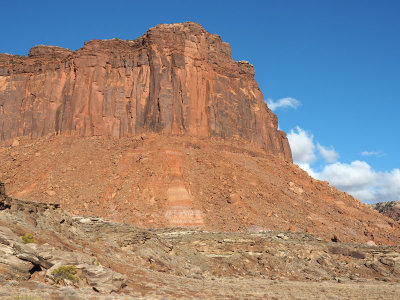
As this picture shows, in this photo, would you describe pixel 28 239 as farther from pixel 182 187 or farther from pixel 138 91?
pixel 138 91

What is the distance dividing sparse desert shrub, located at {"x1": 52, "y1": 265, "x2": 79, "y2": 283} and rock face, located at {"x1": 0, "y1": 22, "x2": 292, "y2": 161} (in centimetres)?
4469

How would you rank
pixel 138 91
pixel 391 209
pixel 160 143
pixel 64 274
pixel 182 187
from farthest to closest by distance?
pixel 391 209
pixel 138 91
pixel 160 143
pixel 182 187
pixel 64 274

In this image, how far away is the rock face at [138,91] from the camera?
64.9 m

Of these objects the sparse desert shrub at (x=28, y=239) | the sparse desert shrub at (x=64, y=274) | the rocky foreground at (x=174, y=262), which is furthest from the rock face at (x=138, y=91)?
the sparse desert shrub at (x=64, y=274)

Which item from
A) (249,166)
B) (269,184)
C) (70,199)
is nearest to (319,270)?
(269,184)

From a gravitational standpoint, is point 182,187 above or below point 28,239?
above

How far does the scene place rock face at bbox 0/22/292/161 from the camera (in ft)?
213

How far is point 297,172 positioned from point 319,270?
98.2ft

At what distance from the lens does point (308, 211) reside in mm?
53812

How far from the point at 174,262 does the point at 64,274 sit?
16394 mm

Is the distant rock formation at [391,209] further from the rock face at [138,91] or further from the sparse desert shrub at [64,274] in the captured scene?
the sparse desert shrub at [64,274]

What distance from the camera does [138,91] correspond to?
67250mm

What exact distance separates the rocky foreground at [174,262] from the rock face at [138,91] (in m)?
25.9

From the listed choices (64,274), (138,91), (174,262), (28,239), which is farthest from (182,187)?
(64,274)
